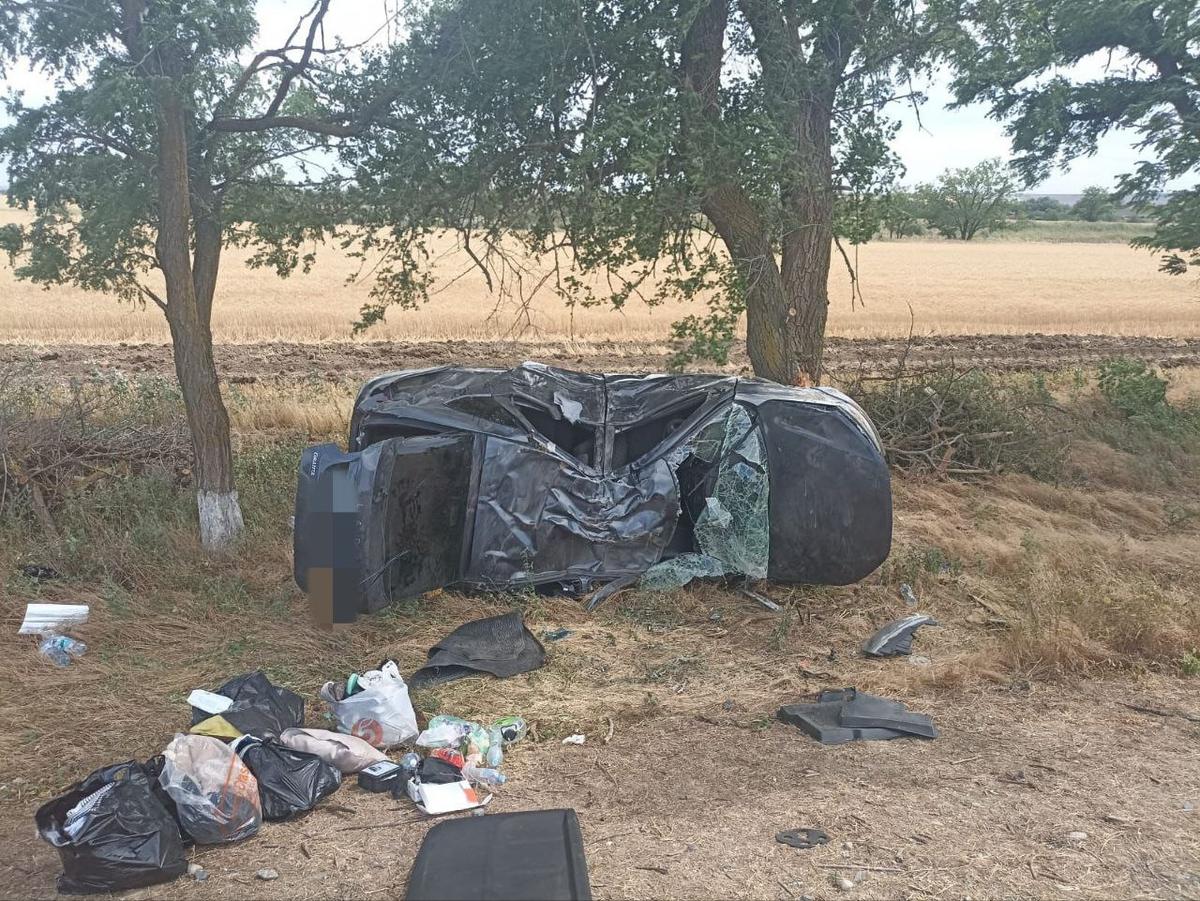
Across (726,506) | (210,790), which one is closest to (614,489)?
(726,506)

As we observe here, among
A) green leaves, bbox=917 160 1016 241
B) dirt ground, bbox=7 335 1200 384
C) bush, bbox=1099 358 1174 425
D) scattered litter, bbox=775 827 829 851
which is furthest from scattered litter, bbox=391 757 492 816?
green leaves, bbox=917 160 1016 241

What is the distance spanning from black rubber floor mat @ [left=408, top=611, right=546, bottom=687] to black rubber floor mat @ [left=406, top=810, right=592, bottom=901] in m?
1.62

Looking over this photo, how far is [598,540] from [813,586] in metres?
1.50

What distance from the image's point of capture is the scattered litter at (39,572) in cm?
668

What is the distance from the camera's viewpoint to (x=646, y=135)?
704 centimetres

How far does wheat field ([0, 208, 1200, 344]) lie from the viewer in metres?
20.1

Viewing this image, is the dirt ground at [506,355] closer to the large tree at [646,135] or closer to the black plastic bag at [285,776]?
the large tree at [646,135]

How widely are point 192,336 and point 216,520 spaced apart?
4.44 ft

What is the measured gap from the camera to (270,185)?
7.66 metres

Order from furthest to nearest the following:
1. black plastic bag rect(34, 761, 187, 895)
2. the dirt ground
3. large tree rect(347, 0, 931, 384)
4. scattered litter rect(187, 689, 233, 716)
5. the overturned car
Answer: the dirt ground < large tree rect(347, 0, 931, 384) < the overturned car < scattered litter rect(187, 689, 233, 716) < black plastic bag rect(34, 761, 187, 895)

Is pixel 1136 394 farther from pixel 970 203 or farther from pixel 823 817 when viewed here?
pixel 970 203

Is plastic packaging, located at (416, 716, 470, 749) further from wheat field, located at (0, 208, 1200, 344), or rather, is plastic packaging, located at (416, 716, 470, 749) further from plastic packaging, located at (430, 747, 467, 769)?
wheat field, located at (0, 208, 1200, 344)

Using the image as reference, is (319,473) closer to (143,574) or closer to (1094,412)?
(143,574)

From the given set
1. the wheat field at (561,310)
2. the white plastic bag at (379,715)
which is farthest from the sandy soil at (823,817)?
the wheat field at (561,310)
